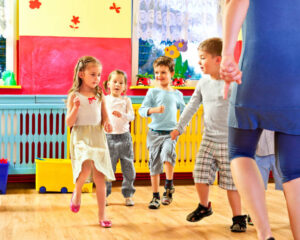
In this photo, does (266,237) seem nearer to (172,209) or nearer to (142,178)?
(172,209)

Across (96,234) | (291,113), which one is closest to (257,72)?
(291,113)

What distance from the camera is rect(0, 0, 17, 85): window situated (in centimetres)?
408

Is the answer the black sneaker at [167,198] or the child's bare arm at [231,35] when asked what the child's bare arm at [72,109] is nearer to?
the black sneaker at [167,198]

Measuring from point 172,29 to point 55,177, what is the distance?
5.92 feet

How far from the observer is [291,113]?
1.37 m

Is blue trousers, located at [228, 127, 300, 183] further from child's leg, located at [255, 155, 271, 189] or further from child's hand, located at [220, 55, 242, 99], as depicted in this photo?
child's leg, located at [255, 155, 271, 189]

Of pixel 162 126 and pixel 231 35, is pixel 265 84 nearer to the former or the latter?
pixel 231 35

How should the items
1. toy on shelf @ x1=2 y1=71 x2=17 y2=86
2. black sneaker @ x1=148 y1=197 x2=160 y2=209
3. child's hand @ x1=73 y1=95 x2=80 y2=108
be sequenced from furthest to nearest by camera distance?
1. toy on shelf @ x1=2 y1=71 x2=17 y2=86
2. black sneaker @ x1=148 y1=197 x2=160 y2=209
3. child's hand @ x1=73 y1=95 x2=80 y2=108

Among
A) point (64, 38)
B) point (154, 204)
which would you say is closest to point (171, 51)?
point (64, 38)

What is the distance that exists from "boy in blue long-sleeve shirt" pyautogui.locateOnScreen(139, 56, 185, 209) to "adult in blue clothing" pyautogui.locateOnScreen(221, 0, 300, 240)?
5.90 ft

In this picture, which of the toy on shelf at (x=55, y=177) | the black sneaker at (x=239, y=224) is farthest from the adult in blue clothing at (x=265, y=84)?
the toy on shelf at (x=55, y=177)

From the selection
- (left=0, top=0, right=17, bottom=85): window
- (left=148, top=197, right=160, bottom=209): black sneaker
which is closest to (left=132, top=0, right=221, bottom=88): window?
(left=0, top=0, right=17, bottom=85): window

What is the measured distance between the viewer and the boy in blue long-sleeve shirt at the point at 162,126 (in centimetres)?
325

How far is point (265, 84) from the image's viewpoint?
1.37 metres
